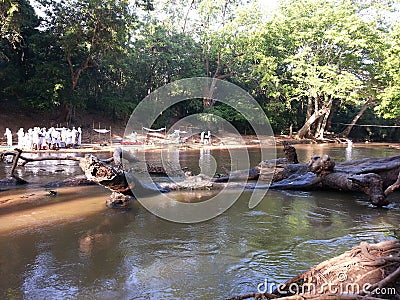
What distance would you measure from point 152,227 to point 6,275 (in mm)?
2135

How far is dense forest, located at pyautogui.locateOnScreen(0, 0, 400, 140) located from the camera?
2158 cm

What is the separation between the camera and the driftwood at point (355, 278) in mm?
2051

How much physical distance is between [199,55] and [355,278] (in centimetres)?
2969

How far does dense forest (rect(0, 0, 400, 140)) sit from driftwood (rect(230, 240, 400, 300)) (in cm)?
1747

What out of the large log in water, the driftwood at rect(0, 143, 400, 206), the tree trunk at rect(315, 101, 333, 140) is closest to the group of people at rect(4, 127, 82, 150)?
the driftwood at rect(0, 143, 400, 206)

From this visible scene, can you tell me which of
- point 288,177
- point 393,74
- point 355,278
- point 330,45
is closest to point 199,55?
point 330,45

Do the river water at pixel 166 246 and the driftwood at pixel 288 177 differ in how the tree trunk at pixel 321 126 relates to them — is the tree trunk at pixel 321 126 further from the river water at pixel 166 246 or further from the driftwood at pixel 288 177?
the river water at pixel 166 246

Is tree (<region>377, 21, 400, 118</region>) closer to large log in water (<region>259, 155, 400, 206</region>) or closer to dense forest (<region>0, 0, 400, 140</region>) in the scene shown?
dense forest (<region>0, 0, 400, 140</region>)

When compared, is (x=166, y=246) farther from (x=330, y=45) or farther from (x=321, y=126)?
(x=321, y=126)

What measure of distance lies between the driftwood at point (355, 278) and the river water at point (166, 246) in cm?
101

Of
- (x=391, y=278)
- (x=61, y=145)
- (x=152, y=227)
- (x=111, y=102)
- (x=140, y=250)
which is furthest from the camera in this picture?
(x=111, y=102)

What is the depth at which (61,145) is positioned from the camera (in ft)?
59.5

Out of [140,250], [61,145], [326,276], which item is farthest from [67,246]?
[61,145]

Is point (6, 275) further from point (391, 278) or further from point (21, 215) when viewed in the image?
point (391, 278)
